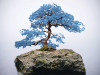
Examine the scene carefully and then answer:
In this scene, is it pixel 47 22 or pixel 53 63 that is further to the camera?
pixel 47 22

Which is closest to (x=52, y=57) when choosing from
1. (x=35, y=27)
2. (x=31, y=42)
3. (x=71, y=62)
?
(x=71, y=62)

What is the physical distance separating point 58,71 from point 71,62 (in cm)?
58

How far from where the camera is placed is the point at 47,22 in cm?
569

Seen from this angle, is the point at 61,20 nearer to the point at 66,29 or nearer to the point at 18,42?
Result: the point at 66,29

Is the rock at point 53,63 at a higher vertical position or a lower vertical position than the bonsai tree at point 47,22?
lower

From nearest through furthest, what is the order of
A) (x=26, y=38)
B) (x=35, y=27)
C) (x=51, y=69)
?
(x=51, y=69)
(x=26, y=38)
(x=35, y=27)

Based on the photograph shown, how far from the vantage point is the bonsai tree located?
5.32 metres

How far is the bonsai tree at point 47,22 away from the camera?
5316 millimetres

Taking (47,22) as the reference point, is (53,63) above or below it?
below

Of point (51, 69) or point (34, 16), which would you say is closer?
point (51, 69)

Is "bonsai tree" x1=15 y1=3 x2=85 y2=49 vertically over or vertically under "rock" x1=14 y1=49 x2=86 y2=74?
over

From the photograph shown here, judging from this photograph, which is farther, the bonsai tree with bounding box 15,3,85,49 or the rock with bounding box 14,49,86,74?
the bonsai tree with bounding box 15,3,85,49

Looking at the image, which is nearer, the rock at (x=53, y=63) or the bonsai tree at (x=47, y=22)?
the rock at (x=53, y=63)

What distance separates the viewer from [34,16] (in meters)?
5.70
